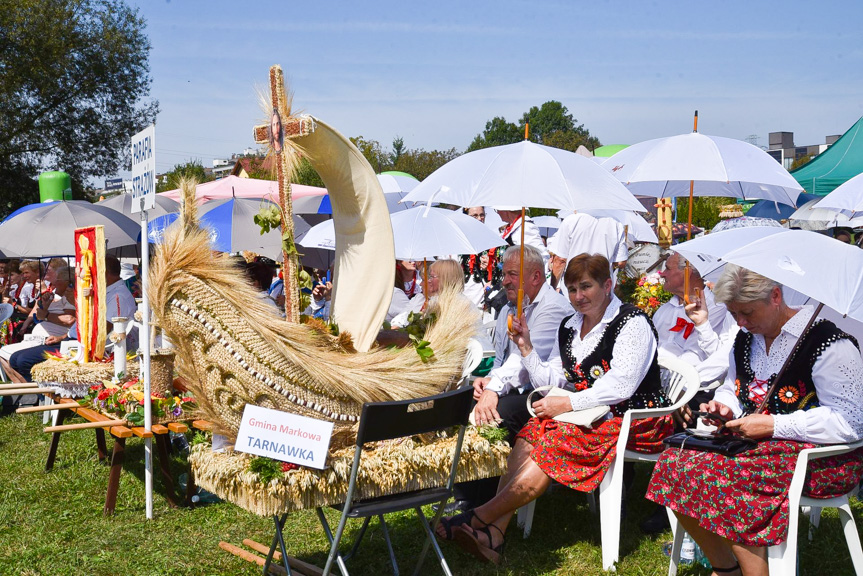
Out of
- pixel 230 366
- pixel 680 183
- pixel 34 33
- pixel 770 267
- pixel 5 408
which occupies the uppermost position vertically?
pixel 34 33

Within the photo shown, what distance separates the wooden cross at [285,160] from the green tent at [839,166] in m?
8.48

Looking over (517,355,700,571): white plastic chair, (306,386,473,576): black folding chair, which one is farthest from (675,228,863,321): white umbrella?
(306,386,473,576): black folding chair

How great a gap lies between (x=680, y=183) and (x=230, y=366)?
5.62 metres

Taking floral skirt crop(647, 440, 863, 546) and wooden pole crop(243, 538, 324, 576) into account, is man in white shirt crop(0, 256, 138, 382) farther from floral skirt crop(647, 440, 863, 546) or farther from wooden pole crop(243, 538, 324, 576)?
floral skirt crop(647, 440, 863, 546)

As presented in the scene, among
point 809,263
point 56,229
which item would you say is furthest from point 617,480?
point 56,229

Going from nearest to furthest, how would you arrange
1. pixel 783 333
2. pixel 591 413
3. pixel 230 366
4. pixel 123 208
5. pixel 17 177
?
pixel 230 366 < pixel 783 333 < pixel 591 413 < pixel 123 208 < pixel 17 177

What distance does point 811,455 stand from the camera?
3.03 meters

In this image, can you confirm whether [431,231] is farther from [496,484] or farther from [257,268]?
[496,484]

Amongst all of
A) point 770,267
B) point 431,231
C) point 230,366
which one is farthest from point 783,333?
point 431,231

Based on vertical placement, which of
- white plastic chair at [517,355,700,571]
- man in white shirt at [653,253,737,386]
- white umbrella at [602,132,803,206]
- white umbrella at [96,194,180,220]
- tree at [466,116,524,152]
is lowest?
white plastic chair at [517,355,700,571]

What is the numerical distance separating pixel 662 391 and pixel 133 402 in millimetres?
3008

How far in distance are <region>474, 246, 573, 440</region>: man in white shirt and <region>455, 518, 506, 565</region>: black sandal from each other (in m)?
0.56

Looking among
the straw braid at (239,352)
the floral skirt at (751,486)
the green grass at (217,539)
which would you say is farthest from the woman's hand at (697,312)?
the straw braid at (239,352)

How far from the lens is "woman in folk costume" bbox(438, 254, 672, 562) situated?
3766 millimetres
